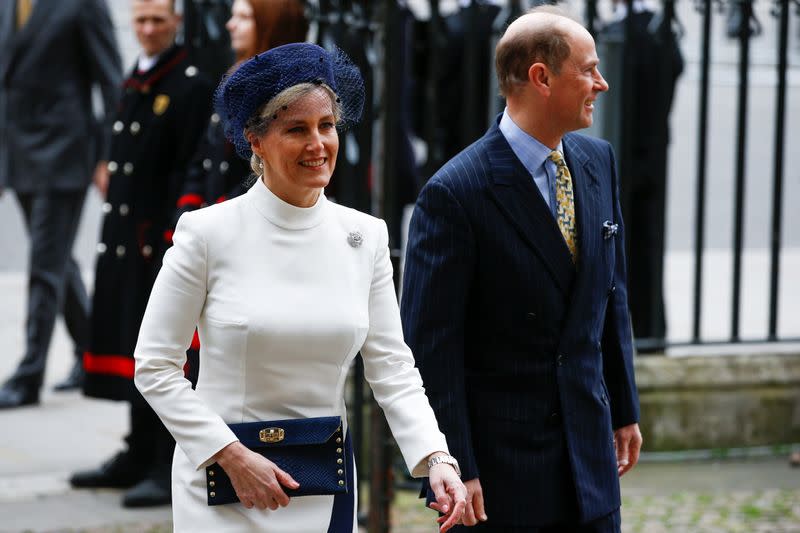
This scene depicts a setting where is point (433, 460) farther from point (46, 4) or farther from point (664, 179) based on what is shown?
point (46, 4)

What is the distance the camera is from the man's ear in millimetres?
3543

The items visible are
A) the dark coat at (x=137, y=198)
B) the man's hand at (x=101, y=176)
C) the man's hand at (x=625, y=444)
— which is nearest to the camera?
the man's hand at (x=625, y=444)

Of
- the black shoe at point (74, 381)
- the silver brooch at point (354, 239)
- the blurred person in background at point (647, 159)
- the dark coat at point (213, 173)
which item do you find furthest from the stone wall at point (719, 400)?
the silver brooch at point (354, 239)

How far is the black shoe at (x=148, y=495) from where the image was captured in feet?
19.7

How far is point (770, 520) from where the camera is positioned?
6.07m

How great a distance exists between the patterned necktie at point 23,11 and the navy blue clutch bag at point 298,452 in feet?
18.0

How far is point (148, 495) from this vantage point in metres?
6.01

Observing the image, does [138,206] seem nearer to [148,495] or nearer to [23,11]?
[148,495]

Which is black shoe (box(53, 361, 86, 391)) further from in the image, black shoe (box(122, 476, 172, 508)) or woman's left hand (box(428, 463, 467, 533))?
woman's left hand (box(428, 463, 467, 533))

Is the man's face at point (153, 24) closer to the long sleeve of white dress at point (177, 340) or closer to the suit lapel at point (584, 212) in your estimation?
the suit lapel at point (584, 212)

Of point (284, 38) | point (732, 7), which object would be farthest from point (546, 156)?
point (732, 7)

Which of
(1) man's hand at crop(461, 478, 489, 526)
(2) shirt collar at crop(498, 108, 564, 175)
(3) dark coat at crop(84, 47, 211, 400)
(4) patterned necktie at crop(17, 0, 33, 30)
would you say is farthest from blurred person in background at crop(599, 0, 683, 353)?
(1) man's hand at crop(461, 478, 489, 526)

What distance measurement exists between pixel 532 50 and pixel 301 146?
83 centimetres

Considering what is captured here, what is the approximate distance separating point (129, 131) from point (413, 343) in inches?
111
